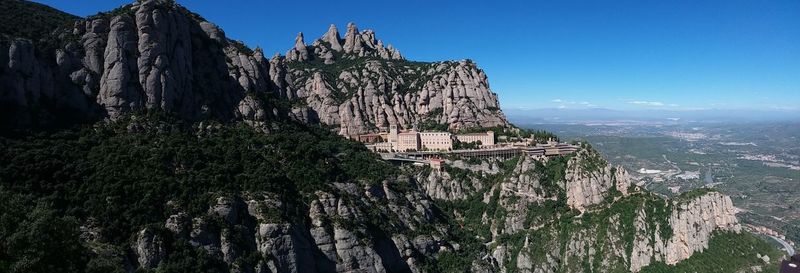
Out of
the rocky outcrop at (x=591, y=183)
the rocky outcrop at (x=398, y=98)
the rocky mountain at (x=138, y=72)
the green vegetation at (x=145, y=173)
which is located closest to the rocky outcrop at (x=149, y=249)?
the green vegetation at (x=145, y=173)

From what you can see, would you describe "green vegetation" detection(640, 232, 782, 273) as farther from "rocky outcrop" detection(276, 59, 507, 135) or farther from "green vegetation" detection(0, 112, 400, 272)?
"rocky outcrop" detection(276, 59, 507, 135)

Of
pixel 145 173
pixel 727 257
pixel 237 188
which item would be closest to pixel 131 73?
pixel 145 173

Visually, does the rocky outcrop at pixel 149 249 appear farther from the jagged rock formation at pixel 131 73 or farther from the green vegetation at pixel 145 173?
the jagged rock formation at pixel 131 73

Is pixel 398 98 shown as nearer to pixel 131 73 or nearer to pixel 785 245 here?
pixel 131 73

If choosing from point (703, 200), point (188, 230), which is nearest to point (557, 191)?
point (703, 200)

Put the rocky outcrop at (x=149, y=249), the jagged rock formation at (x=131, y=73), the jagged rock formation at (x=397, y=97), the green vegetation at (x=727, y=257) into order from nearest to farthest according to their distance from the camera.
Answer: the rocky outcrop at (x=149, y=249)
the jagged rock formation at (x=131, y=73)
the green vegetation at (x=727, y=257)
the jagged rock formation at (x=397, y=97)
